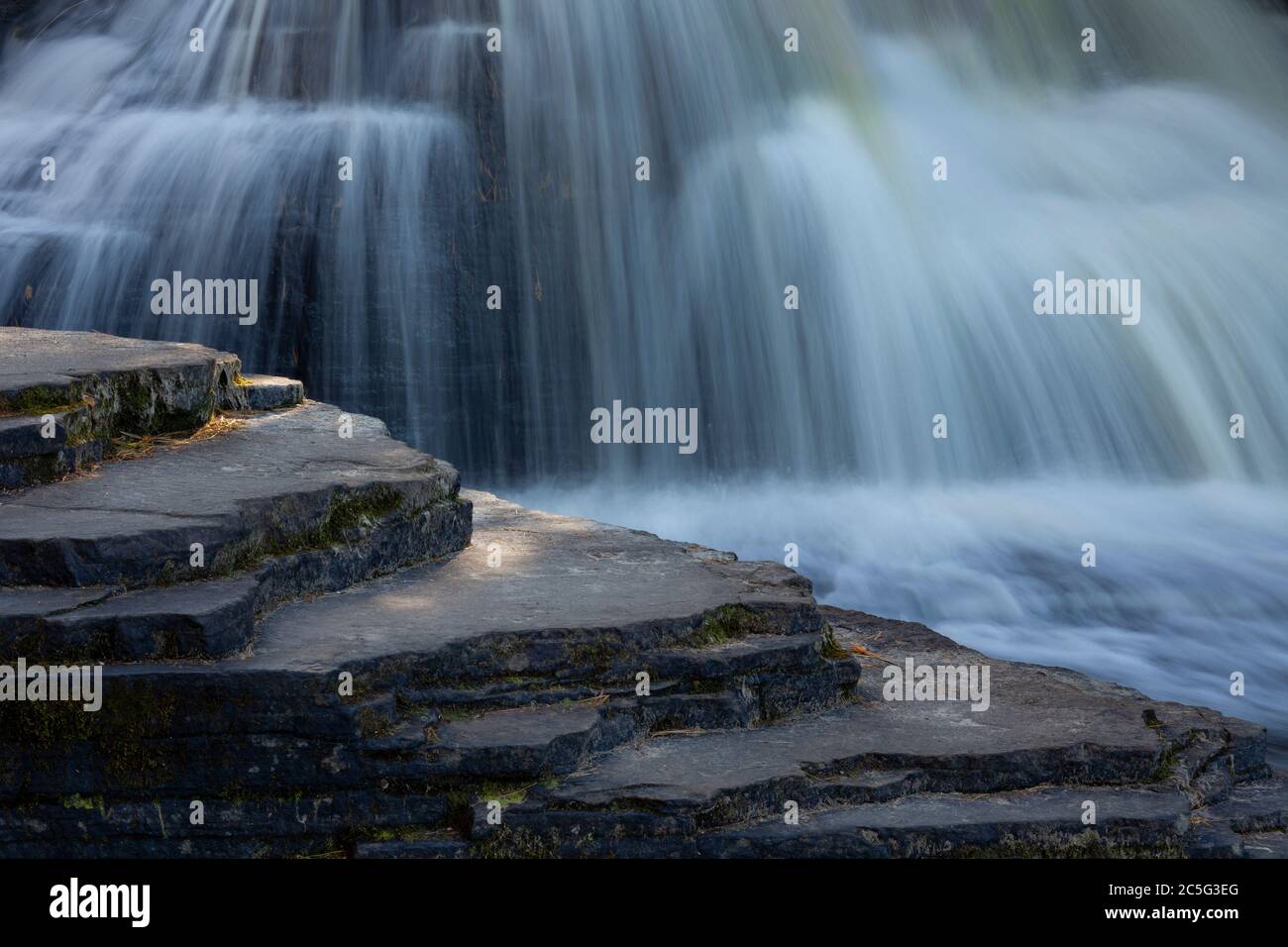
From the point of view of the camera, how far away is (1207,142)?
1076 cm

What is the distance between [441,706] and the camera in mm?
3383

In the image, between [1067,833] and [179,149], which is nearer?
[1067,833]

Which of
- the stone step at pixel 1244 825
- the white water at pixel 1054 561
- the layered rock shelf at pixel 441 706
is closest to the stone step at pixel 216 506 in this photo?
the layered rock shelf at pixel 441 706

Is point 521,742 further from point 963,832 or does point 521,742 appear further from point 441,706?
point 963,832

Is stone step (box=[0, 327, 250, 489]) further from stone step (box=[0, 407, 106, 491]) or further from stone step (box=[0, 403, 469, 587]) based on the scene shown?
stone step (box=[0, 403, 469, 587])

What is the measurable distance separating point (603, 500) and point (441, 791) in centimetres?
554

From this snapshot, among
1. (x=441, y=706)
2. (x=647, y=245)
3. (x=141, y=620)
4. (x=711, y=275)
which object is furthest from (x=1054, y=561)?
(x=141, y=620)

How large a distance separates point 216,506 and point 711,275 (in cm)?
597

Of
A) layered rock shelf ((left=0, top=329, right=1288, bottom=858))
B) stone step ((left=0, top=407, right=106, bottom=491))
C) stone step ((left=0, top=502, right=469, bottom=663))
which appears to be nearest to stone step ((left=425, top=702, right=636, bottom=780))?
layered rock shelf ((left=0, top=329, right=1288, bottom=858))

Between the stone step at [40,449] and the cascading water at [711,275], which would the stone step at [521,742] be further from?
the cascading water at [711,275]

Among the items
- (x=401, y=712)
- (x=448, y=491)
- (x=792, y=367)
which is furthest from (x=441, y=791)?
(x=792, y=367)

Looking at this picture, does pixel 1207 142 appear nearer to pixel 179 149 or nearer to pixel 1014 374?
pixel 1014 374

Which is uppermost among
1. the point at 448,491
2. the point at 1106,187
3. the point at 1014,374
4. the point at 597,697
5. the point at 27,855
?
the point at 1106,187

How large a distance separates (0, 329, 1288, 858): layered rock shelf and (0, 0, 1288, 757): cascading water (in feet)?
11.9
